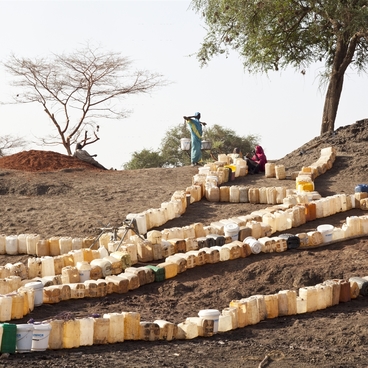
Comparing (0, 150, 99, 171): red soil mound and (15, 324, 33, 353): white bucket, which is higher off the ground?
(0, 150, 99, 171): red soil mound

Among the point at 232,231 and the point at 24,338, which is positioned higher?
the point at 232,231

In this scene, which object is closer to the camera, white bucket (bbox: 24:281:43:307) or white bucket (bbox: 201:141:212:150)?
white bucket (bbox: 24:281:43:307)

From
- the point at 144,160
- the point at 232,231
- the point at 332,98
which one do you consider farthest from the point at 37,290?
the point at 144,160

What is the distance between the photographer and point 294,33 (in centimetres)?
2212

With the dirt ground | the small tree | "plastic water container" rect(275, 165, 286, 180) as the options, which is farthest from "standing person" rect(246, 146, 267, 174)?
the small tree

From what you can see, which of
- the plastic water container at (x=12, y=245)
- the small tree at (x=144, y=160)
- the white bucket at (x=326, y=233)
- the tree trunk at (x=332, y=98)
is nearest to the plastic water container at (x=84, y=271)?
the plastic water container at (x=12, y=245)

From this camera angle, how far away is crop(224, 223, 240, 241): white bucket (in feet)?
34.8

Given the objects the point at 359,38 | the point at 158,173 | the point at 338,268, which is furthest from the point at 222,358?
the point at 359,38

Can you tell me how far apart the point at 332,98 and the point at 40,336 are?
53.2 feet

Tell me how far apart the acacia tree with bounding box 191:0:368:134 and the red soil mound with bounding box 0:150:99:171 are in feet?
19.1

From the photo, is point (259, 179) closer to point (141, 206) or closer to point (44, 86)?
point (141, 206)

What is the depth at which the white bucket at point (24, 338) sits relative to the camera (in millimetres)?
6957

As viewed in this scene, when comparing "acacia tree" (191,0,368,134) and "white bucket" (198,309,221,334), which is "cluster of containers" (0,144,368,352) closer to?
"white bucket" (198,309,221,334)

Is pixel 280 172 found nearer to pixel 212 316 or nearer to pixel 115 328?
pixel 212 316
